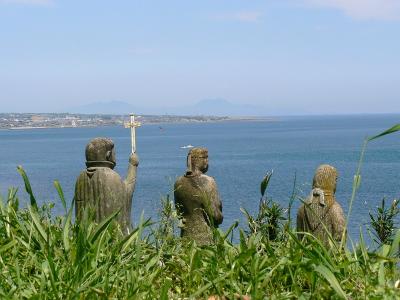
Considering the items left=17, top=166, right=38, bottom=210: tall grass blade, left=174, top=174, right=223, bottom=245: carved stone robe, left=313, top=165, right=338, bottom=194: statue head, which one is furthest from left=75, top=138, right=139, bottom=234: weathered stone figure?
left=17, top=166, right=38, bottom=210: tall grass blade

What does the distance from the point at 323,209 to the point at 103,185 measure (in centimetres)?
254

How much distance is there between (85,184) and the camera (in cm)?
964

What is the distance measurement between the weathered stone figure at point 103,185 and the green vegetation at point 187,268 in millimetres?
5032

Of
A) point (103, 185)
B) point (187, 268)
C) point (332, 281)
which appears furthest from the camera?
point (103, 185)

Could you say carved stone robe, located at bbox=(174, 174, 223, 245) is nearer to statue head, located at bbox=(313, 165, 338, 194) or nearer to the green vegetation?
statue head, located at bbox=(313, 165, 338, 194)

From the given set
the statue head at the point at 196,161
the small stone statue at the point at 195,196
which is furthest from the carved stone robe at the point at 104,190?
the statue head at the point at 196,161

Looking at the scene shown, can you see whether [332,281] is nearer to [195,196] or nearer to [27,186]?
[27,186]

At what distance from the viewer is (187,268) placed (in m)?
4.08

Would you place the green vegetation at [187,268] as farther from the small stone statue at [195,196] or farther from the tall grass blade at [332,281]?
the small stone statue at [195,196]

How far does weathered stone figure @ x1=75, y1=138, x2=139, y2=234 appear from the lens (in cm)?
949

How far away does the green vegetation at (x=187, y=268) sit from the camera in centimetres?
351

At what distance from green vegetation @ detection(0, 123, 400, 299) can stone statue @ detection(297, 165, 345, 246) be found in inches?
205

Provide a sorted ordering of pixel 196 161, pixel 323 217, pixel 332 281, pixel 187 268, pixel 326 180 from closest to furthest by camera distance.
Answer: pixel 332 281 < pixel 187 268 < pixel 323 217 < pixel 326 180 < pixel 196 161

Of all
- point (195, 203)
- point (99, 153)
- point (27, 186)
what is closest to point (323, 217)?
point (195, 203)
